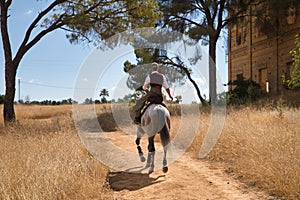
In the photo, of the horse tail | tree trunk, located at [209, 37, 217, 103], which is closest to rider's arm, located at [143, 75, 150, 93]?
the horse tail

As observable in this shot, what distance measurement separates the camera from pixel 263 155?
6.61m

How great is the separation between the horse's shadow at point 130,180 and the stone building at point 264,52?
16.9m

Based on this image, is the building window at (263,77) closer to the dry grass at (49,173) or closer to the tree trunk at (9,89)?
the tree trunk at (9,89)

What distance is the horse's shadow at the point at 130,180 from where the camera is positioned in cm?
595

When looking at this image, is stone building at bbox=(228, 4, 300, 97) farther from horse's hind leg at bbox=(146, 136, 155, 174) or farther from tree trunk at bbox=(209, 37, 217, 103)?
horse's hind leg at bbox=(146, 136, 155, 174)

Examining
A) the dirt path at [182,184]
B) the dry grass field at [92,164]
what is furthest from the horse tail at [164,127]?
the dry grass field at [92,164]

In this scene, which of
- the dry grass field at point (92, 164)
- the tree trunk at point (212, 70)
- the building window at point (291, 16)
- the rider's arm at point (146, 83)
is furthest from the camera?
the tree trunk at point (212, 70)

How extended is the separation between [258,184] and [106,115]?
41.3 ft

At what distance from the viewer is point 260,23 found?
839 inches

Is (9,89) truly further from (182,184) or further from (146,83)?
(182,184)

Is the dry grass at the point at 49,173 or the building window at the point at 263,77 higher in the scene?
the building window at the point at 263,77

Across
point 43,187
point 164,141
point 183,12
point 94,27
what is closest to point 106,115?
point 94,27

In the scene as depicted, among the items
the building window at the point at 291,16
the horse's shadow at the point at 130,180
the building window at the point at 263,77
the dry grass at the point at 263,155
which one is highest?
the building window at the point at 291,16

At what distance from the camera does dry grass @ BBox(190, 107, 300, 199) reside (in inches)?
207
